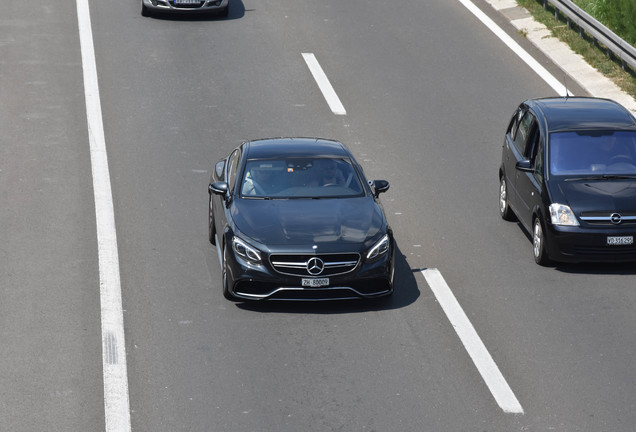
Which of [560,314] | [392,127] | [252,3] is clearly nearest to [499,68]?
[392,127]

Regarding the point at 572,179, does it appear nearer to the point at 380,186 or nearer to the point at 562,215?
the point at 562,215

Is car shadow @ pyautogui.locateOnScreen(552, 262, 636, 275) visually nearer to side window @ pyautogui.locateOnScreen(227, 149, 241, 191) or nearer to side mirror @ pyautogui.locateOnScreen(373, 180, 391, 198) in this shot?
side mirror @ pyautogui.locateOnScreen(373, 180, 391, 198)

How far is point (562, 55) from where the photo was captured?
22859 millimetres

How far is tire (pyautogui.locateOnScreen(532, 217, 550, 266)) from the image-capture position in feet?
44.3

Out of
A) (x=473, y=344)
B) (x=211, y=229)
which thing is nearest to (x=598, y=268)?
(x=473, y=344)

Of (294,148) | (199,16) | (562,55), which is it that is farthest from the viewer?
(199,16)

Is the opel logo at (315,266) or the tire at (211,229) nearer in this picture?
the opel logo at (315,266)

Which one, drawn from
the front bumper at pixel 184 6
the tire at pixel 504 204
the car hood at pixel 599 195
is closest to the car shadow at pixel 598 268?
the car hood at pixel 599 195

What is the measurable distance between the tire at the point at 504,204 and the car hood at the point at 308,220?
305cm

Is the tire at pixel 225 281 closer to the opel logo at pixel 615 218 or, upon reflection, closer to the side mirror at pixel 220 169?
the side mirror at pixel 220 169

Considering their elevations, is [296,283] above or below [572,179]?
below

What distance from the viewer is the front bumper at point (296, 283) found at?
11.8m

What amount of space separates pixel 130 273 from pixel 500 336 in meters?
4.40

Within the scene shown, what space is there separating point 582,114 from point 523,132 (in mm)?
849
